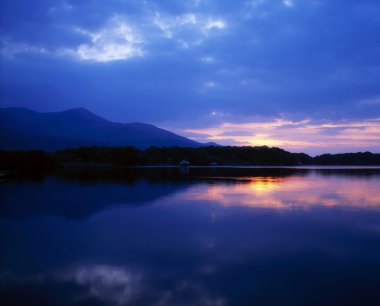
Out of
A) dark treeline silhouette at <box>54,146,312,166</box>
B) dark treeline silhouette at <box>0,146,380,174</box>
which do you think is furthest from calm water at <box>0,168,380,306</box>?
dark treeline silhouette at <box>54,146,312,166</box>

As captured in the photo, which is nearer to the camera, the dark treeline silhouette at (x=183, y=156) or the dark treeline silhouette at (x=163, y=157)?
the dark treeline silhouette at (x=163, y=157)

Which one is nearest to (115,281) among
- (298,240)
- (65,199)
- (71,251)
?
(71,251)

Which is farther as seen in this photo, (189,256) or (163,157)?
(163,157)

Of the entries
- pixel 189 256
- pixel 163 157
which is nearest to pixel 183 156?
pixel 163 157

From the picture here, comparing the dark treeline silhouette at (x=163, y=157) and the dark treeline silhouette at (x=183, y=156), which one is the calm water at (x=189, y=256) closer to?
the dark treeline silhouette at (x=163, y=157)

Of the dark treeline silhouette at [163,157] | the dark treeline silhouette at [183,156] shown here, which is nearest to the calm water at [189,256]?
the dark treeline silhouette at [163,157]

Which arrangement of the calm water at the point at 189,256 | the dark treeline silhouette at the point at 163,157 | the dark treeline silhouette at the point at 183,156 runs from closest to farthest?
the calm water at the point at 189,256
the dark treeline silhouette at the point at 163,157
the dark treeline silhouette at the point at 183,156

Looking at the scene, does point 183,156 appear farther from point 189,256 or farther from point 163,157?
point 189,256

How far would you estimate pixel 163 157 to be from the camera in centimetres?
11838

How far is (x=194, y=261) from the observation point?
774 centimetres

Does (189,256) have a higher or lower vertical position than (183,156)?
lower

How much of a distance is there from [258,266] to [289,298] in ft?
5.27

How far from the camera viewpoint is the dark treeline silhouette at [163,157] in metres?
56.8

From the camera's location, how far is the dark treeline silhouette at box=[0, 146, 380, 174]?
186 feet
